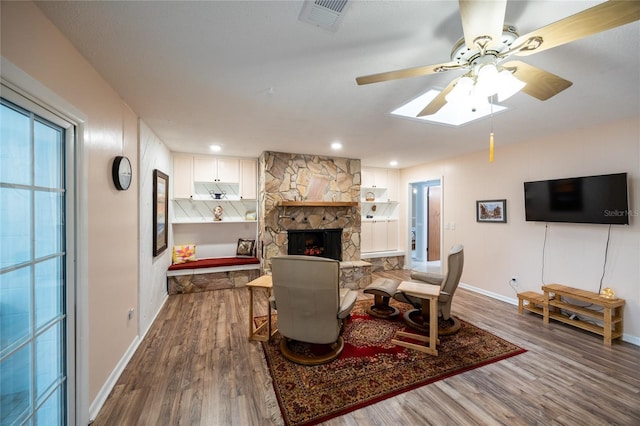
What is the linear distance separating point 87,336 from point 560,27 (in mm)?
3081

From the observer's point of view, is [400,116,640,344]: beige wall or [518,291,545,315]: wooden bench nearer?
[400,116,640,344]: beige wall

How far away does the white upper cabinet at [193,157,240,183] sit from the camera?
475cm

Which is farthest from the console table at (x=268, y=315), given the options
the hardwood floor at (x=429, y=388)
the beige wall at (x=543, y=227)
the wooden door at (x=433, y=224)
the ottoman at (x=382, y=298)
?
the wooden door at (x=433, y=224)

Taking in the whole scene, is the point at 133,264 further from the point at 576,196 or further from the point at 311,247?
the point at 576,196

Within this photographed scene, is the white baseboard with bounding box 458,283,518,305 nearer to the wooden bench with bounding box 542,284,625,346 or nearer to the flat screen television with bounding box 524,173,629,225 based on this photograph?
the wooden bench with bounding box 542,284,625,346

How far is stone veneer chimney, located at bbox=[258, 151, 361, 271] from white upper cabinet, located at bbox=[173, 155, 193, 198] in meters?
1.26

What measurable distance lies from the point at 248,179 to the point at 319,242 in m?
1.91

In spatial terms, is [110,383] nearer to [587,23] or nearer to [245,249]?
[245,249]

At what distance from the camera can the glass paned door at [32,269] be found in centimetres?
116

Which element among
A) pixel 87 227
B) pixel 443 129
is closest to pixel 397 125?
pixel 443 129

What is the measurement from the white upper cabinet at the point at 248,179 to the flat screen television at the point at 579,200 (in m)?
4.56

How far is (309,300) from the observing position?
2273 millimetres

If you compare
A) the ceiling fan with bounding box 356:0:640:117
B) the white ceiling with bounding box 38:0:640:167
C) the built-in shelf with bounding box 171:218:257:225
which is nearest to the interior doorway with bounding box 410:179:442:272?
the white ceiling with bounding box 38:0:640:167

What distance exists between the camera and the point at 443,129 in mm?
3244
